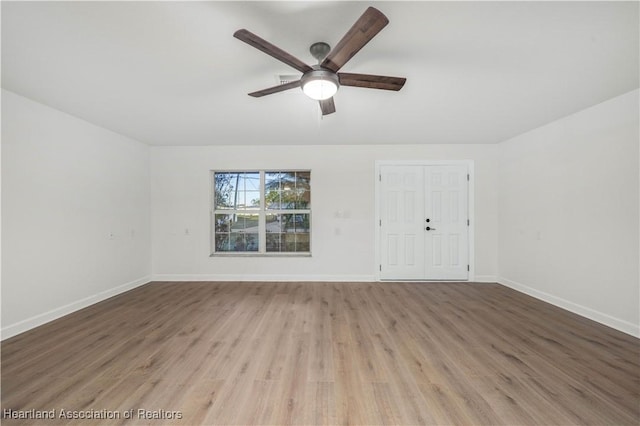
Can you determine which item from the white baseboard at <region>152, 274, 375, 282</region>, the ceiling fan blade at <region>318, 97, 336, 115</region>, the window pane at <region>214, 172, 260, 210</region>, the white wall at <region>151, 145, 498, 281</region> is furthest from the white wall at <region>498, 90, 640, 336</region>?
the window pane at <region>214, 172, 260, 210</region>

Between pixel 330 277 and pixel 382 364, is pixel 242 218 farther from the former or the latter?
pixel 382 364

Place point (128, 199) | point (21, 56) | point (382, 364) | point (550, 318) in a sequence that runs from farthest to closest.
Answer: point (128, 199) → point (550, 318) → point (382, 364) → point (21, 56)

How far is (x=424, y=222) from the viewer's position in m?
4.31

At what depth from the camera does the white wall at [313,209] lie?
4.34 metres

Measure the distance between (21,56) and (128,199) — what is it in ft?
7.91

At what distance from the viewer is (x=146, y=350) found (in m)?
2.17

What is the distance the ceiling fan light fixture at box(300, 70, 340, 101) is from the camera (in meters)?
1.62

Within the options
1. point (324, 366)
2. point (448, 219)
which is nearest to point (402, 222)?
point (448, 219)

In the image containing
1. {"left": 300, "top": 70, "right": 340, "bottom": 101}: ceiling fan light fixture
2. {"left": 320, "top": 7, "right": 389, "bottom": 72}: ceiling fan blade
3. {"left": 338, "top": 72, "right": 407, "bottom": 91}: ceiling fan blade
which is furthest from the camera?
{"left": 338, "top": 72, "right": 407, "bottom": 91}: ceiling fan blade

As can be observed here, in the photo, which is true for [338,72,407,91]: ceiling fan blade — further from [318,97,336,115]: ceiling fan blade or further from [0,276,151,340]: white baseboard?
[0,276,151,340]: white baseboard

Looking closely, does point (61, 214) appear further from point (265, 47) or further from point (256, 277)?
point (265, 47)

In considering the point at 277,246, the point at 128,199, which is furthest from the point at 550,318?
the point at 128,199

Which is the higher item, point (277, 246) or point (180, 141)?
point (180, 141)

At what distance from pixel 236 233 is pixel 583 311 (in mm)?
5017
